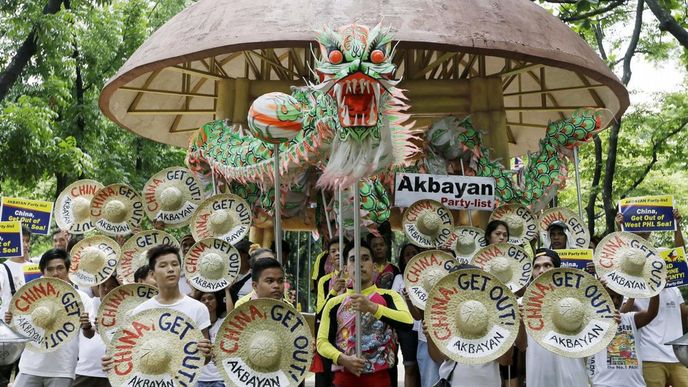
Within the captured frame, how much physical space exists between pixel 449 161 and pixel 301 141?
3.44 metres

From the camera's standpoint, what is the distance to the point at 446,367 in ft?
21.5

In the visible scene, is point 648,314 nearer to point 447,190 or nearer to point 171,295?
point 447,190

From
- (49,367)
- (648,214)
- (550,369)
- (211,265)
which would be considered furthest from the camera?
(648,214)

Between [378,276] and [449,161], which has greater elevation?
[449,161]

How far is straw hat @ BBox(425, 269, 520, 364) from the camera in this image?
5992mm

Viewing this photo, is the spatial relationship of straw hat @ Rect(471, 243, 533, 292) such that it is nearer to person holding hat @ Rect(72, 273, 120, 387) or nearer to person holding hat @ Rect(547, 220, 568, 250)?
person holding hat @ Rect(547, 220, 568, 250)

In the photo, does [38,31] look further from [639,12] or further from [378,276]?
[639,12]

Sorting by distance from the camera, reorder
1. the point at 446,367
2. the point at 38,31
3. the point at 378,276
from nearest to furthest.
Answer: the point at 446,367 < the point at 378,276 < the point at 38,31

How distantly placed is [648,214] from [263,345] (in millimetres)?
4576

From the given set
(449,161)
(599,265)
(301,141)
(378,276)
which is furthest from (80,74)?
(599,265)

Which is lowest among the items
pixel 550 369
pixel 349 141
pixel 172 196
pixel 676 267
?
pixel 550 369

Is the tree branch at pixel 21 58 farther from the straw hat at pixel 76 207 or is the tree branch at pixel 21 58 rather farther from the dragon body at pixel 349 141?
the straw hat at pixel 76 207

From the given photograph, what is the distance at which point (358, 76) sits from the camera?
22.2 ft

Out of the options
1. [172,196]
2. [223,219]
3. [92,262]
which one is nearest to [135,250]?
[92,262]
